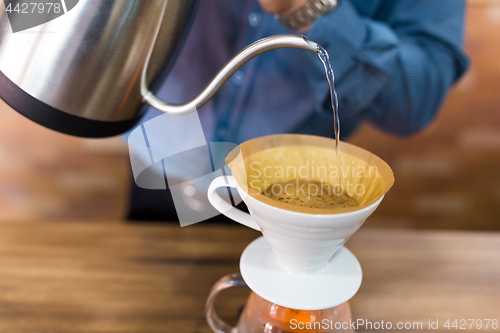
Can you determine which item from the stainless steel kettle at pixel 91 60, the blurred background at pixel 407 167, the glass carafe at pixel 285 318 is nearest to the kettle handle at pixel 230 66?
the stainless steel kettle at pixel 91 60

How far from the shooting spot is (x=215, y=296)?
1.50ft

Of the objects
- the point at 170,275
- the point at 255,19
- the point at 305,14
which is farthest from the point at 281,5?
the point at 170,275

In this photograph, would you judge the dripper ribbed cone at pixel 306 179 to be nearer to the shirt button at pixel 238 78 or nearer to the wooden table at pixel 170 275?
the wooden table at pixel 170 275

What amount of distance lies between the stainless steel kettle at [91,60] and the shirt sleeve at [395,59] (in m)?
0.30

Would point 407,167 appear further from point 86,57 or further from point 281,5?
point 86,57

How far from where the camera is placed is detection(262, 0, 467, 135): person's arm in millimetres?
713

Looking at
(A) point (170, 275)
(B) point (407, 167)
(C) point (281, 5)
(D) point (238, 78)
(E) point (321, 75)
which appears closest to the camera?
(C) point (281, 5)

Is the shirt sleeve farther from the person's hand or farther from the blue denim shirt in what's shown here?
the person's hand

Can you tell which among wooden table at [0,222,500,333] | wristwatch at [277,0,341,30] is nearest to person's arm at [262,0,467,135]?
wristwatch at [277,0,341,30]

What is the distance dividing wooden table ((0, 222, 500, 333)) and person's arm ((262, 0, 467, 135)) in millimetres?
278

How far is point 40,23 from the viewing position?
41cm

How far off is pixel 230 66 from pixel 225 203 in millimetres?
140

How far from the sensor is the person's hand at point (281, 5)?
1.55 feet

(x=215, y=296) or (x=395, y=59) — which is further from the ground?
(x=395, y=59)
